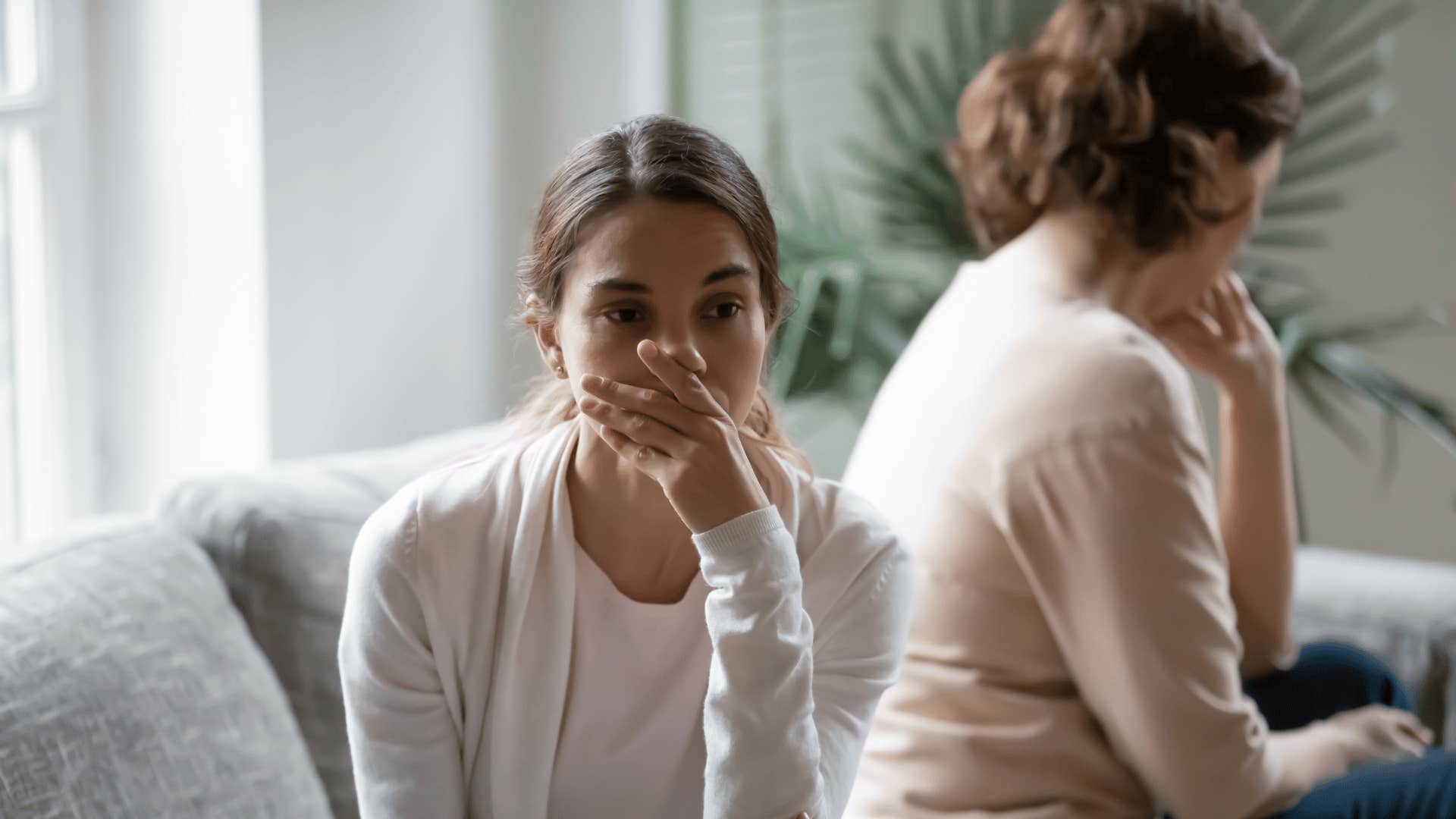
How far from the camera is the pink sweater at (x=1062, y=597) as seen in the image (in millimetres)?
1229

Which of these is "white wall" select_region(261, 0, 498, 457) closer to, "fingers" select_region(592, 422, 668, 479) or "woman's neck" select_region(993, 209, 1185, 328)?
"woman's neck" select_region(993, 209, 1185, 328)

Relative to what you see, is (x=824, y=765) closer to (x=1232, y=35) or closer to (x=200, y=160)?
(x=1232, y=35)

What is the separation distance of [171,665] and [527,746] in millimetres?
443

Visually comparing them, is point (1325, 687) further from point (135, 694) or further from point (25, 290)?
point (25, 290)

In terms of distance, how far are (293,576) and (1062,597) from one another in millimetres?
768

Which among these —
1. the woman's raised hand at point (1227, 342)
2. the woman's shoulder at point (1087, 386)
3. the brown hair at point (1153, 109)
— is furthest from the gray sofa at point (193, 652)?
the woman's raised hand at point (1227, 342)

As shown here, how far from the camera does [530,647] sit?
908 mm

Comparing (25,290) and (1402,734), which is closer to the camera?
(1402,734)

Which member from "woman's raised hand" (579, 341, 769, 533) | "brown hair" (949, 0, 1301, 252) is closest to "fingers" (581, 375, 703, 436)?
"woman's raised hand" (579, 341, 769, 533)

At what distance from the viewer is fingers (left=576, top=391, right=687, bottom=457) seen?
80cm

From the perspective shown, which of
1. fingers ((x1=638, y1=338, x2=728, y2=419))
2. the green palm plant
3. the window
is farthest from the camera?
the green palm plant

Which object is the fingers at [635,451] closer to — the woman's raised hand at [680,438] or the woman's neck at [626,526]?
the woman's raised hand at [680,438]

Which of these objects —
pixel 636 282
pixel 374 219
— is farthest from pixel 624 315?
pixel 374 219

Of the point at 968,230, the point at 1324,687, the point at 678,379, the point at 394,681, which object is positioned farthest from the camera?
the point at 968,230
